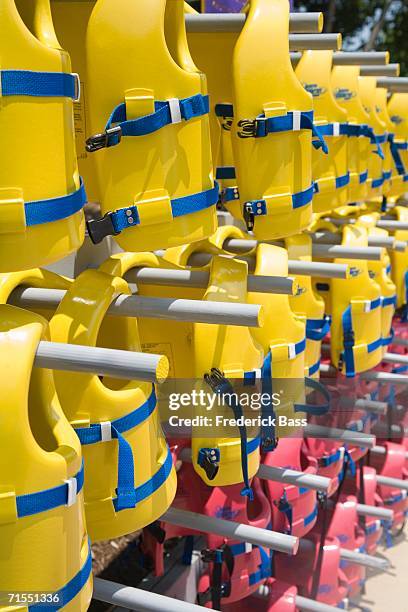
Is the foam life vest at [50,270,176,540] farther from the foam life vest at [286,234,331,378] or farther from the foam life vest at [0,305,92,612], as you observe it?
the foam life vest at [286,234,331,378]

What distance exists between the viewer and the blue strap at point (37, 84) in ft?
3.90

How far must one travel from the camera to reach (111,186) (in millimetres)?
1512

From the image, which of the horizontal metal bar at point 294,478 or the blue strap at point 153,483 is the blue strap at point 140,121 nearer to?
the blue strap at point 153,483

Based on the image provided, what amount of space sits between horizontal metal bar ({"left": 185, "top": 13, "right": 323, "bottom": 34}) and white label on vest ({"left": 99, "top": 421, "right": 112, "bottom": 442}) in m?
0.95

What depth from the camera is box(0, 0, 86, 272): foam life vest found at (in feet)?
3.92

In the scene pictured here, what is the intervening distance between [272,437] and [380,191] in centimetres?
155

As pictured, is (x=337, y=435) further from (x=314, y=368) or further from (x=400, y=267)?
(x=400, y=267)

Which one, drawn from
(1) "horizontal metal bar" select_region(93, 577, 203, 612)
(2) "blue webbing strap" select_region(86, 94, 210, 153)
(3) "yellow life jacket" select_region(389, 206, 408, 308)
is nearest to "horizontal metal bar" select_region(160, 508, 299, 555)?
(1) "horizontal metal bar" select_region(93, 577, 203, 612)

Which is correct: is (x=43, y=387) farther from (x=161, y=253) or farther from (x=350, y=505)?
(x=350, y=505)

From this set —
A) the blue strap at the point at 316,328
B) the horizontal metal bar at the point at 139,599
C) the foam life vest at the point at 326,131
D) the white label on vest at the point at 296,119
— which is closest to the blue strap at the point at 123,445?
the horizontal metal bar at the point at 139,599

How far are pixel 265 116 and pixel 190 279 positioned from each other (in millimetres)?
447

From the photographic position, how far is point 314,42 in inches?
78.0

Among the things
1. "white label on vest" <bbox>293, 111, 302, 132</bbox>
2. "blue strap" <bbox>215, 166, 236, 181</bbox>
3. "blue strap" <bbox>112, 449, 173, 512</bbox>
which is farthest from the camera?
"blue strap" <bbox>215, 166, 236, 181</bbox>

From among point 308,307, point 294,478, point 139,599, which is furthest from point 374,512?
point 139,599
